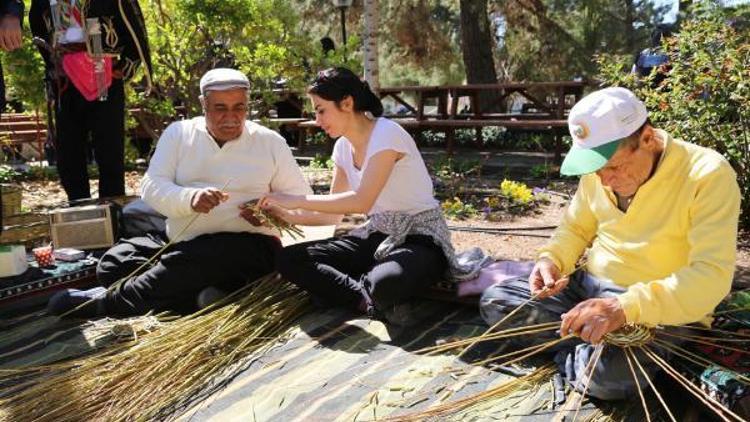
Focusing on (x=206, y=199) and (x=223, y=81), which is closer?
(x=206, y=199)

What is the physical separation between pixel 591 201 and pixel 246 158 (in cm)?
153

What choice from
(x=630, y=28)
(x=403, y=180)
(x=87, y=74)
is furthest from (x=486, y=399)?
(x=630, y=28)

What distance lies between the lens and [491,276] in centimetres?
284

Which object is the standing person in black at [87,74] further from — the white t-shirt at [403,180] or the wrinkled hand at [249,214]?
the white t-shirt at [403,180]

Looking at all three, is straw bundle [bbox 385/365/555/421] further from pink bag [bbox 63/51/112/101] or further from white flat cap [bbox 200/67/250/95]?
pink bag [bbox 63/51/112/101]

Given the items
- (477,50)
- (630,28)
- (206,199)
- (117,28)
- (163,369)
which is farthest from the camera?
(630,28)

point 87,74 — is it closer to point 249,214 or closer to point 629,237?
point 249,214

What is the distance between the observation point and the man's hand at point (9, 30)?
324 centimetres

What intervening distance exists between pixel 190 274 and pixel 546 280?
1533 mm

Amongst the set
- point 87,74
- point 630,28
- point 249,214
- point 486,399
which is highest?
point 630,28

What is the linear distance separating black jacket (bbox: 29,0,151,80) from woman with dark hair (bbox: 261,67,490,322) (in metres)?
1.77

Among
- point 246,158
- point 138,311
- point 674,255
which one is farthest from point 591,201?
point 138,311

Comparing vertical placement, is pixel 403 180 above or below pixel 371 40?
below

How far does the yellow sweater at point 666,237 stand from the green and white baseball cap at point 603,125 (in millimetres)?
179
